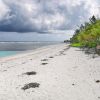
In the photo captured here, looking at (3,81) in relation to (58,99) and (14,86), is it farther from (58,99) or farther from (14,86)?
(58,99)

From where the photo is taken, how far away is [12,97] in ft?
50.8

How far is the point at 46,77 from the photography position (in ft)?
71.5

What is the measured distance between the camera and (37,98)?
15.1 m

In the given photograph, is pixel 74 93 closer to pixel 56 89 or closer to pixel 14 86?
pixel 56 89

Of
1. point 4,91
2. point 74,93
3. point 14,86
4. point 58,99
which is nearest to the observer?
point 58,99

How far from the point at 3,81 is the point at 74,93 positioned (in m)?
7.49

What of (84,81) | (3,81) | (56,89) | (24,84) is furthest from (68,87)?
(3,81)

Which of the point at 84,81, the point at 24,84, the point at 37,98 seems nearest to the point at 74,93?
the point at 37,98

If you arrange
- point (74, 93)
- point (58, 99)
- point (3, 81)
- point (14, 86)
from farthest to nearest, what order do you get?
point (3, 81) < point (14, 86) < point (74, 93) < point (58, 99)

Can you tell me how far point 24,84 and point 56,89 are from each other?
3.25 metres

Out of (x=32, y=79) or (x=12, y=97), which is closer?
(x=12, y=97)

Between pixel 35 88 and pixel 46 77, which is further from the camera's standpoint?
pixel 46 77

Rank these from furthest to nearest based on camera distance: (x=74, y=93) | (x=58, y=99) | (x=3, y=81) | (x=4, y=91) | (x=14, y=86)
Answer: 1. (x=3, y=81)
2. (x=14, y=86)
3. (x=4, y=91)
4. (x=74, y=93)
5. (x=58, y=99)

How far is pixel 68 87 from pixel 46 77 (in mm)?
4608
